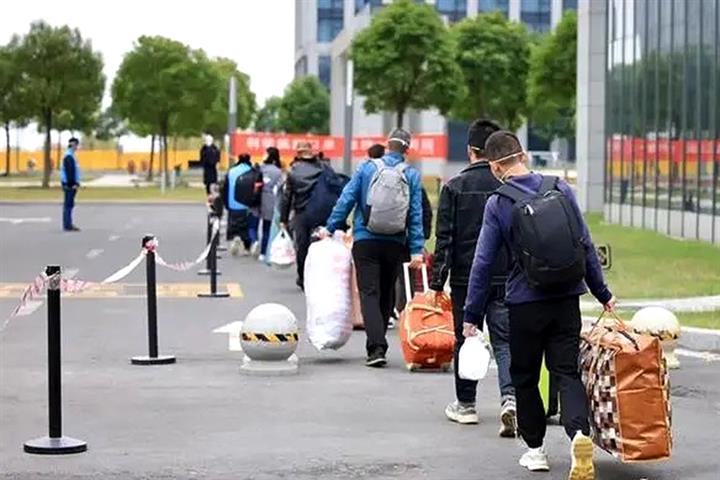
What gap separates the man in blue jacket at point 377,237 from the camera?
13.0 metres

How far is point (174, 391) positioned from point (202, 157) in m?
24.1

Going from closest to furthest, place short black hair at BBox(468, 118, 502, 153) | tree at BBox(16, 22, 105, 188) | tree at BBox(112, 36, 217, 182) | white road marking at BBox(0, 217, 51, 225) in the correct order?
short black hair at BBox(468, 118, 502, 153), white road marking at BBox(0, 217, 51, 225), tree at BBox(16, 22, 105, 188), tree at BBox(112, 36, 217, 182)

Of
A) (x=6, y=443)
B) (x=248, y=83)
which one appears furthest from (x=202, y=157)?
(x=248, y=83)

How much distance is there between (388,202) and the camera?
12805 millimetres

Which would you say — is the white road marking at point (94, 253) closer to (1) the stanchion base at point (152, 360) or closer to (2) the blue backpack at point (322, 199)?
(2) the blue backpack at point (322, 199)

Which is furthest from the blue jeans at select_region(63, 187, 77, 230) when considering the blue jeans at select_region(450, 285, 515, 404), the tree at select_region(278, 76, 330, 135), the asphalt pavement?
the tree at select_region(278, 76, 330, 135)

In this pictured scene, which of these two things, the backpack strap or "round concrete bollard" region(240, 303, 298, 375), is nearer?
the backpack strap

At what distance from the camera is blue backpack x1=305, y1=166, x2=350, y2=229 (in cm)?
1861

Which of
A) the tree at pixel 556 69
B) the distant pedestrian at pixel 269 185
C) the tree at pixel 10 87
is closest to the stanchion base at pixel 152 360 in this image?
the distant pedestrian at pixel 269 185

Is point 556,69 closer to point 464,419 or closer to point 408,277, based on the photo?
point 408,277

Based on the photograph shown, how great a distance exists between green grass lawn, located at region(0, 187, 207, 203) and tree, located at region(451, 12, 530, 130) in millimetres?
12952

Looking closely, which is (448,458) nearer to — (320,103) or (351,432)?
(351,432)

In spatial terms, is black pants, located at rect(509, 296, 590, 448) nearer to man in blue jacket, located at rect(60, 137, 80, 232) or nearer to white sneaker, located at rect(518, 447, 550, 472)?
white sneaker, located at rect(518, 447, 550, 472)

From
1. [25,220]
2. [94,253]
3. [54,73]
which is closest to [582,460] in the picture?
[94,253]
